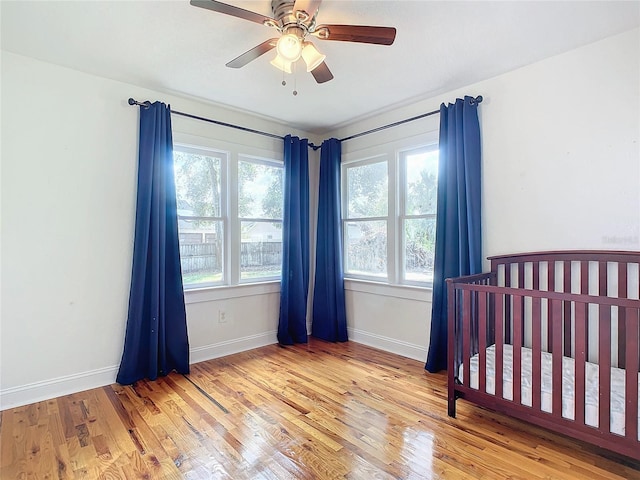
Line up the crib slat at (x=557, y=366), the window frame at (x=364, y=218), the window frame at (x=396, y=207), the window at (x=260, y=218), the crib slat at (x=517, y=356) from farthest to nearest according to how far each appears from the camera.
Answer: the window at (x=260, y=218)
the window frame at (x=364, y=218)
the window frame at (x=396, y=207)
the crib slat at (x=517, y=356)
the crib slat at (x=557, y=366)

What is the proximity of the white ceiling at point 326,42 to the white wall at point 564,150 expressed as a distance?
147 millimetres

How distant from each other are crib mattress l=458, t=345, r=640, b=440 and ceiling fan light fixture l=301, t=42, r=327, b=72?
2.11m

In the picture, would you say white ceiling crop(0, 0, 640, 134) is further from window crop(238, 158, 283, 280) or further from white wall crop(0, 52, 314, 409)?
window crop(238, 158, 283, 280)

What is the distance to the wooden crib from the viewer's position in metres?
1.67

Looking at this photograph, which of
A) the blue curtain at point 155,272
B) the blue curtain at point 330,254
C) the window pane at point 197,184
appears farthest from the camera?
the blue curtain at point 330,254

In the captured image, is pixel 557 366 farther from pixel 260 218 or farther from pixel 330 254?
pixel 260 218

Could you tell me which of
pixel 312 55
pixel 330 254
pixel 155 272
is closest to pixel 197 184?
pixel 155 272

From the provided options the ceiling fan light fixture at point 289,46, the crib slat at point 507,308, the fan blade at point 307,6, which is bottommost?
the crib slat at point 507,308

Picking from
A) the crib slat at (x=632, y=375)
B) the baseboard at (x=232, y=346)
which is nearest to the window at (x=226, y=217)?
the baseboard at (x=232, y=346)

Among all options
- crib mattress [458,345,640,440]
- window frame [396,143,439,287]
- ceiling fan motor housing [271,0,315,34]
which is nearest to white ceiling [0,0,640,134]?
ceiling fan motor housing [271,0,315,34]

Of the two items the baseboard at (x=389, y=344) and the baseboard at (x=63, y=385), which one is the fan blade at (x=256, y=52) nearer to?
the baseboard at (x=63, y=385)

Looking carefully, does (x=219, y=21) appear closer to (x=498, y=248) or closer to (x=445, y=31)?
(x=445, y=31)

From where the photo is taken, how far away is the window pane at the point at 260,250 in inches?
144

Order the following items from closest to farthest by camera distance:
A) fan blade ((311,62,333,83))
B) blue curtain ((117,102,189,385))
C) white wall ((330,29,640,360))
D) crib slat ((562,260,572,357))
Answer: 1. fan blade ((311,62,333,83))
2. white wall ((330,29,640,360))
3. crib slat ((562,260,572,357))
4. blue curtain ((117,102,189,385))
